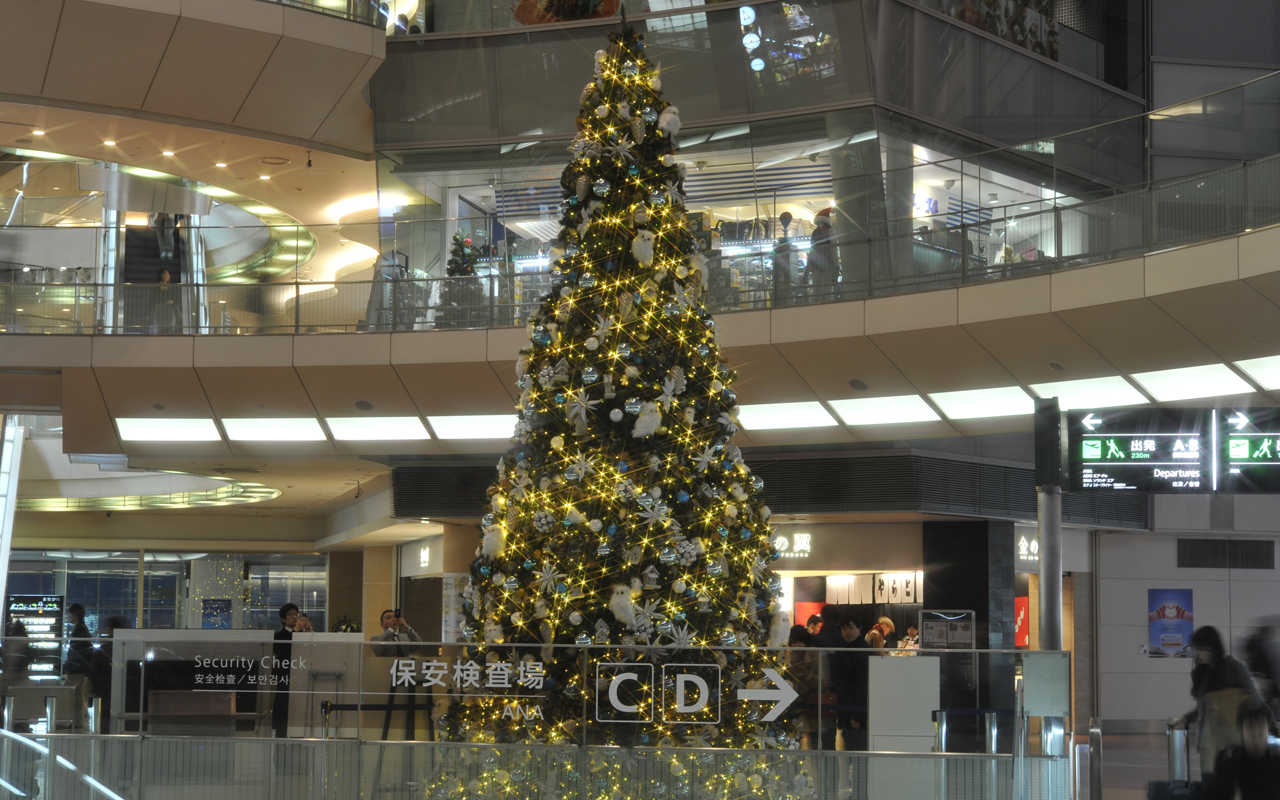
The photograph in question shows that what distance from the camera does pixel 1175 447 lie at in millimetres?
11477

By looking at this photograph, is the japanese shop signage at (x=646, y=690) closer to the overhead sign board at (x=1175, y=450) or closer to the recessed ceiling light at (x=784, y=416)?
the overhead sign board at (x=1175, y=450)

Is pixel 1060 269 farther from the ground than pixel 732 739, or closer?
farther from the ground

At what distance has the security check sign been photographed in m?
7.68

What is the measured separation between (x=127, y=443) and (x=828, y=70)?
36.0 ft

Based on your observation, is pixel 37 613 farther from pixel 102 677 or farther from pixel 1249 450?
pixel 1249 450

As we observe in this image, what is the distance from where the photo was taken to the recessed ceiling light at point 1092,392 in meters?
13.6

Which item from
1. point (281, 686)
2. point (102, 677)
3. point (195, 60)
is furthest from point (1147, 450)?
point (195, 60)

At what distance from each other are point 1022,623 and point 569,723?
46.8 feet

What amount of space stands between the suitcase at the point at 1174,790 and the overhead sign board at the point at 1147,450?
11.7 ft

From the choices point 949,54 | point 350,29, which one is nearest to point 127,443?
point 350,29

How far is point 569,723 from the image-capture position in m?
7.82

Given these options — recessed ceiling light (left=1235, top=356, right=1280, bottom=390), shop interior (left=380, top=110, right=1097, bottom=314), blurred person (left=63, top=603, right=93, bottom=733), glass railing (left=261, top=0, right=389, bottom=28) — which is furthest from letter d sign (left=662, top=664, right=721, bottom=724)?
glass railing (left=261, top=0, right=389, bottom=28)

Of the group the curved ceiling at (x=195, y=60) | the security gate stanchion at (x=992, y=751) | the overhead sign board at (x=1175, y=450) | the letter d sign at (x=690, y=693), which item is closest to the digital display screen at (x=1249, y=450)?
the overhead sign board at (x=1175, y=450)

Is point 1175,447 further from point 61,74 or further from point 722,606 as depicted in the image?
point 61,74
